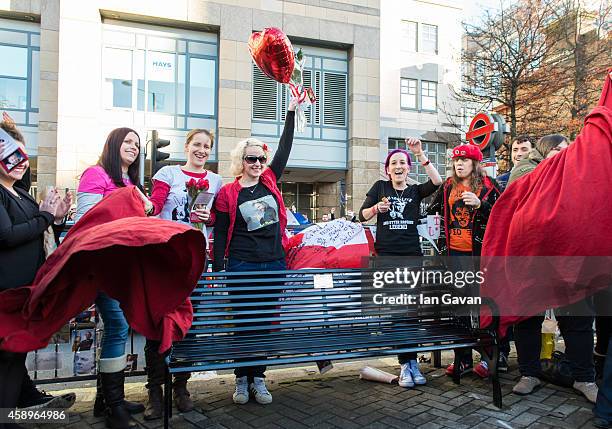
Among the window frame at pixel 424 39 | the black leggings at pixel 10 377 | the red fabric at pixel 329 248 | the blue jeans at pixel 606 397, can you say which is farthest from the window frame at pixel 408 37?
the black leggings at pixel 10 377

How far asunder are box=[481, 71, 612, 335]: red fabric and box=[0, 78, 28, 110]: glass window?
19.1m

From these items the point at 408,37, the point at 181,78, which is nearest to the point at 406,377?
the point at 181,78

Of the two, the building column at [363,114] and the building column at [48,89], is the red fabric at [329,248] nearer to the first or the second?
the building column at [363,114]

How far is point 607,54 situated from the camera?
52.1 ft

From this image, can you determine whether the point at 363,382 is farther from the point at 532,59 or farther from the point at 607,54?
the point at 607,54

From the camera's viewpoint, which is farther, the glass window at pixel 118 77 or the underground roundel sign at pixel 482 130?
the glass window at pixel 118 77

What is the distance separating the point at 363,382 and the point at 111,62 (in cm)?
1737

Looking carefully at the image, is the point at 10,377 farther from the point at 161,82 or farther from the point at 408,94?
the point at 408,94

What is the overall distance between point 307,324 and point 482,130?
5705 millimetres

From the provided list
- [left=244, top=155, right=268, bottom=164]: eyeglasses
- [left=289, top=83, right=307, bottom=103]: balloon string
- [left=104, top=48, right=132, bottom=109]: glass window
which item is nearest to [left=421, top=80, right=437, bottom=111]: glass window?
[left=104, top=48, right=132, bottom=109]: glass window

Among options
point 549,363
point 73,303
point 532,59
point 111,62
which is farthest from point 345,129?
point 73,303

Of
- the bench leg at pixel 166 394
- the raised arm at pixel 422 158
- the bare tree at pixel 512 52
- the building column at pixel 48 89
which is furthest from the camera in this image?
the building column at pixel 48 89

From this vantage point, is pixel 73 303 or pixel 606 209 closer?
pixel 73 303

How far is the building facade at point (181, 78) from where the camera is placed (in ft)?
53.3
